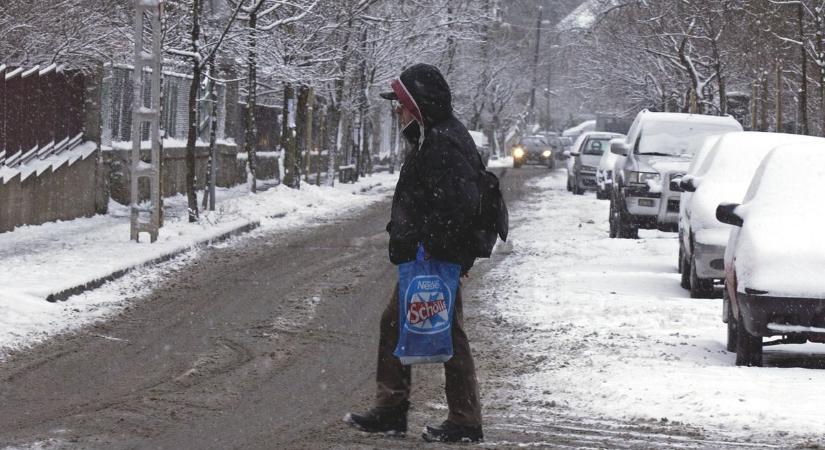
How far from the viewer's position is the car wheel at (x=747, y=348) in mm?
10266

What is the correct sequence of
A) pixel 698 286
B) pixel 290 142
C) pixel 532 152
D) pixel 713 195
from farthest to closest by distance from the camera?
1. pixel 532 152
2. pixel 290 142
3. pixel 713 195
4. pixel 698 286

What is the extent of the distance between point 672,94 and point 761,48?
23.9 m

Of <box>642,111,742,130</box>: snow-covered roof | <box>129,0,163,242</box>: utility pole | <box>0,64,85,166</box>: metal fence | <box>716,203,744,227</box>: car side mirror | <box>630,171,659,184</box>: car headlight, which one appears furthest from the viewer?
<box>642,111,742,130</box>: snow-covered roof

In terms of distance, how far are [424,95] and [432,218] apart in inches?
24.2

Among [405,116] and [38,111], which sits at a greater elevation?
[405,116]

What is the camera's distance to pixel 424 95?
23.6ft

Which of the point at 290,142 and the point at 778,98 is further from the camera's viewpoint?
the point at 290,142

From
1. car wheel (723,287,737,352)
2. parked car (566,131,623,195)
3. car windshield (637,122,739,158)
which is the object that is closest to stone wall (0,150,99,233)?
car windshield (637,122,739,158)

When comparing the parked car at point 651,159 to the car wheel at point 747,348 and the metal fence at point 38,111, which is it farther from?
the car wheel at point 747,348

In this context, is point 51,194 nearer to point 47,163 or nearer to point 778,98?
point 47,163

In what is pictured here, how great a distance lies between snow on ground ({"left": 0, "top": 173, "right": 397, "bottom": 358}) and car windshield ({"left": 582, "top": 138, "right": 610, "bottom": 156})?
1252 centimetres

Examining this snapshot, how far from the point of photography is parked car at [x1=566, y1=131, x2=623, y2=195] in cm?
4084

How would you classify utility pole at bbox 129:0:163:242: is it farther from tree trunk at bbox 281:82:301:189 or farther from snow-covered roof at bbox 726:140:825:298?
tree trunk at bbox 281:82:301:189

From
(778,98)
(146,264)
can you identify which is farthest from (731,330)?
(778,98)
